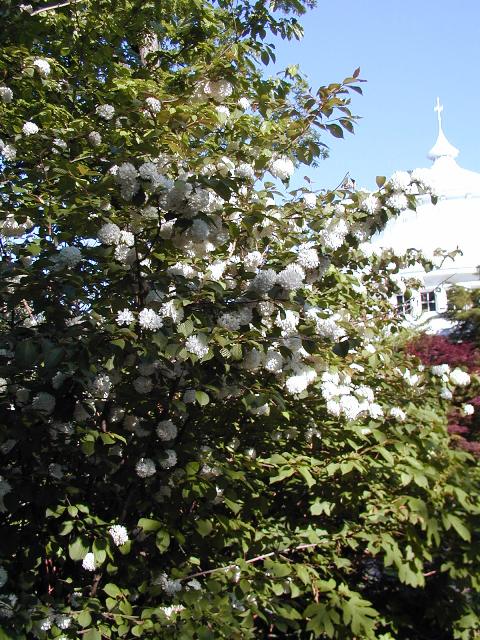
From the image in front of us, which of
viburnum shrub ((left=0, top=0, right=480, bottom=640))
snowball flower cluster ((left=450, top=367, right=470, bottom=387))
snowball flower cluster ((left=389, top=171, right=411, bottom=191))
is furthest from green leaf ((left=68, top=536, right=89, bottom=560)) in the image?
snowball flower cluster ((left=450, top=367, right=470, bottom=387))

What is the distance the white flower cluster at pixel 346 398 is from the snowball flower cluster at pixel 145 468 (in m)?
0.76

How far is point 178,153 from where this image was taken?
2576 millimetres

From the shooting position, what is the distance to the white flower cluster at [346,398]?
264 cm

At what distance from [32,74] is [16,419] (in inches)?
87.8

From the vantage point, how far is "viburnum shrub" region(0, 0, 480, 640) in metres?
2.16

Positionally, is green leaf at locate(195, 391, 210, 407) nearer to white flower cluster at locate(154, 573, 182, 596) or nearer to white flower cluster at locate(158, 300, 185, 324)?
white flower cluster at locate(158, 300, 185, 324)

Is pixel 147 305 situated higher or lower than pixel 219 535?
higher

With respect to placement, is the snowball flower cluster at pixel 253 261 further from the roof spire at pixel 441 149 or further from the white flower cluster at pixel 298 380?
the roof spire at pixel 441 149

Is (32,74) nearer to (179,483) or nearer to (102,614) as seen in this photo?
(179,483)

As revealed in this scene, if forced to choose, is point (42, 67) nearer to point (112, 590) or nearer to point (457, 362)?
point (112, 590)

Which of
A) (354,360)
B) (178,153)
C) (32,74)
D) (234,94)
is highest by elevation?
(32,74)

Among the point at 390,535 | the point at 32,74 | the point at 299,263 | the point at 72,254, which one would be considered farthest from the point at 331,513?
the point at 32,74

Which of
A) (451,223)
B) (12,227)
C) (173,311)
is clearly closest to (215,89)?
(12,227)

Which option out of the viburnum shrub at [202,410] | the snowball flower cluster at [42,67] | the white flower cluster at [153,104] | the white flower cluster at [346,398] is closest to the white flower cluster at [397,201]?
the viburnum shrub at [202,410]
